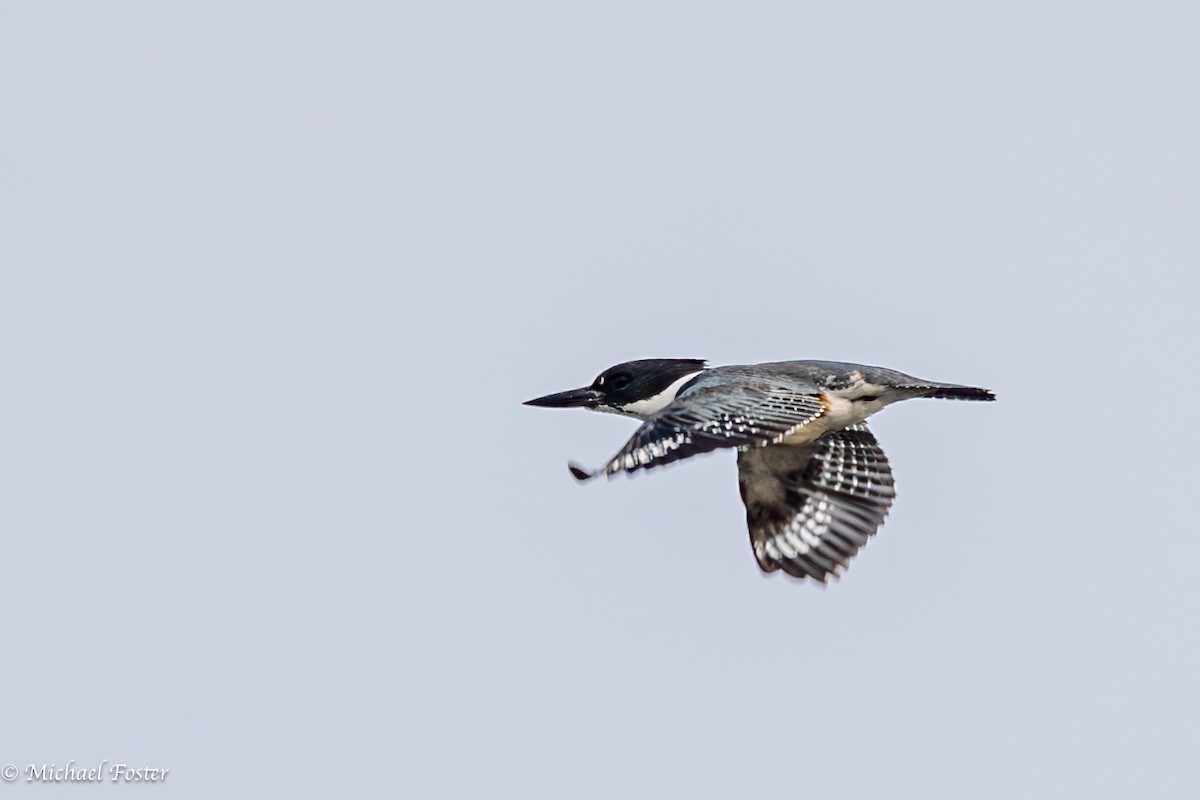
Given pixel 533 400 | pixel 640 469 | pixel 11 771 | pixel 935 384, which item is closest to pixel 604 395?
pixel 533 400

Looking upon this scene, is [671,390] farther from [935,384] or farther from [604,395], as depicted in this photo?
[935,384]

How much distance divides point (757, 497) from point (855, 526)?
1.97 feet

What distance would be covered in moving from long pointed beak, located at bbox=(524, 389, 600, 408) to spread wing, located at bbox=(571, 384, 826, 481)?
1.62m

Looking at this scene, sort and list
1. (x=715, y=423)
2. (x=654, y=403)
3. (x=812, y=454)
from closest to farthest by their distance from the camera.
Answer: (x=715, y=423)
(x=812, y=454)
(x=654, y=403)

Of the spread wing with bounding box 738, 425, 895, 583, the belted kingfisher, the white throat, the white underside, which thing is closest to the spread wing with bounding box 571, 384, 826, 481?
the belted kingfisher

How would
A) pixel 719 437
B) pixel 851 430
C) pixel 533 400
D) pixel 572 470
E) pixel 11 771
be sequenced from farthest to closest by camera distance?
pixel 533 400
pixel 851 430
pixel 11 771
pixel 719 437
pixel 572 470

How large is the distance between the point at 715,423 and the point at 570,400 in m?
2.33

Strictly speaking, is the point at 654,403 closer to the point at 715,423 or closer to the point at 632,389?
the point at 632,389

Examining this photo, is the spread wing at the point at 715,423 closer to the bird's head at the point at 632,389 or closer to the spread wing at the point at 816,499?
the spread wing at the point at 816,499

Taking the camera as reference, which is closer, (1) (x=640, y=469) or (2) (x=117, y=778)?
(1) (x=640, y=469)

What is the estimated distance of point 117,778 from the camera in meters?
8.85

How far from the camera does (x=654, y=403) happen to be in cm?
991

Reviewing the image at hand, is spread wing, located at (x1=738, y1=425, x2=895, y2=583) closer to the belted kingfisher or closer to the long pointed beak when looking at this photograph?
the belted kingfisher

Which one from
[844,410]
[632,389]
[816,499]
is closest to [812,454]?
[816,499]
